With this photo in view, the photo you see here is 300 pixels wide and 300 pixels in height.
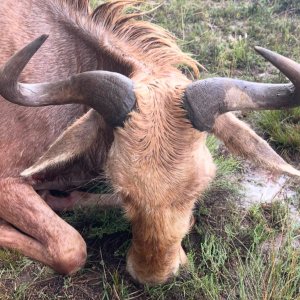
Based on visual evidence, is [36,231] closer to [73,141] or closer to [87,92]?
[73,141]

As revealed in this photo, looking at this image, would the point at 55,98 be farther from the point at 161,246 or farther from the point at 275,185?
the point at 275,185

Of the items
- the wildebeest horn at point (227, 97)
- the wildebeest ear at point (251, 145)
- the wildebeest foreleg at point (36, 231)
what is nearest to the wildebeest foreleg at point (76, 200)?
the wildebeest foreleg at point (36, 231)

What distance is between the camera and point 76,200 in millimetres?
5512

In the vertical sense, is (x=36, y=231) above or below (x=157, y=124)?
below

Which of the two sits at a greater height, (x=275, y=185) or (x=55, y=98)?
(x=55, y=98)

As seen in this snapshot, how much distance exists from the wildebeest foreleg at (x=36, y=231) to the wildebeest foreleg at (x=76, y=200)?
375 mm

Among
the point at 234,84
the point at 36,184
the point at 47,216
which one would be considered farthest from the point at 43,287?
the point at 234,84

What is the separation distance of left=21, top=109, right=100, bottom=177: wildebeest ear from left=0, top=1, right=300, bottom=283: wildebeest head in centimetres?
29

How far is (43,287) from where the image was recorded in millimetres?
4691

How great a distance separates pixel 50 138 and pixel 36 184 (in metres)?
0.46

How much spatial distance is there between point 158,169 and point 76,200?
1.87m

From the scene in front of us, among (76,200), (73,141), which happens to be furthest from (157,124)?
(76,200)

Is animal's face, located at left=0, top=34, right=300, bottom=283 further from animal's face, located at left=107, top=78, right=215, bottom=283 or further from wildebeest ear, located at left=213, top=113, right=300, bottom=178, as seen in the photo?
wildebeest ear, located at left=213, top=113, right=300, bottom=178

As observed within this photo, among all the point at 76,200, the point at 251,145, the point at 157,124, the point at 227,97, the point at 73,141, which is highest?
the point at 227,97
